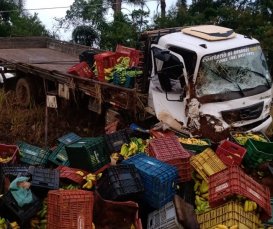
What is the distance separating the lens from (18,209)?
3.89 m

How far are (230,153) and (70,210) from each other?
254 cm

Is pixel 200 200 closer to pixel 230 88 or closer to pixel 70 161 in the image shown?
pixel 70 161

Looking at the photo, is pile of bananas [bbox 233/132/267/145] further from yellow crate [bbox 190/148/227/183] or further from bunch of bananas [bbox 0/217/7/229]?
bunch of bananas [bbox 0/217/7/229]

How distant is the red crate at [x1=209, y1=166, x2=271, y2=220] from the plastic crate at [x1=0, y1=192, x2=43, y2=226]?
1953 millimetres

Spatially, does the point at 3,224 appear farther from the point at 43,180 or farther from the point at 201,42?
the point at 201,42

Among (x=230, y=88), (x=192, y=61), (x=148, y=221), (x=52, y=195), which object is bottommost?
(x=148, y=221)

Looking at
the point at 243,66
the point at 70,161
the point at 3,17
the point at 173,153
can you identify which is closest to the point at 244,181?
the point at 173,153

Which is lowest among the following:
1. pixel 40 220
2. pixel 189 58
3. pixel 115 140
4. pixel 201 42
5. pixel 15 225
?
pixel 40 220

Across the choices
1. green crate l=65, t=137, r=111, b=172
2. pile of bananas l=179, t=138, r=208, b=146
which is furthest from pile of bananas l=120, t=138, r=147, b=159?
pile of bananas l=179, t=138, r=208, b=146

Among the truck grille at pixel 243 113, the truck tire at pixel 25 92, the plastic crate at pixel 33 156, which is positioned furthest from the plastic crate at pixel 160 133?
the truck tire at pixel 25 92

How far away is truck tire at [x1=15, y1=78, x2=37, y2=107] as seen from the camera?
9594mm

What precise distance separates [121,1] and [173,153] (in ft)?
55.2

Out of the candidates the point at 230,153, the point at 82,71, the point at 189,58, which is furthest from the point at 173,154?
the point at 82,71

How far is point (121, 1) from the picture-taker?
20281 millimetres
